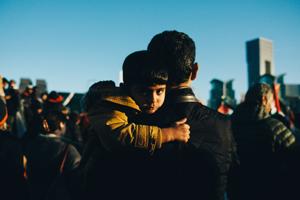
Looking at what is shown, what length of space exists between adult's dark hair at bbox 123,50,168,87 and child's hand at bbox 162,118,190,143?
0.83ft

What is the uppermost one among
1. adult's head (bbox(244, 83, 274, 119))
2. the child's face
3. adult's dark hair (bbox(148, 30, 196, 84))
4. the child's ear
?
adult's dark hair (bbox(148, 30, 196, 84))

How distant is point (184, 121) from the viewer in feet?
6.75

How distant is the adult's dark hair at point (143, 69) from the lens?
6.58 feet

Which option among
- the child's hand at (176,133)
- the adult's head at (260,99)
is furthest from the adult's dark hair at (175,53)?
the adult's head at (260,99)

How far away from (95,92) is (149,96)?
0.30 metres

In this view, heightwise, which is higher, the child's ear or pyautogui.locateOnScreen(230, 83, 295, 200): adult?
the child's ear

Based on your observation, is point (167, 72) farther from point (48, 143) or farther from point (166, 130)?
point (48, 143)

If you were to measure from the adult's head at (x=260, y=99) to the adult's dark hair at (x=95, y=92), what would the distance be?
2.65 m

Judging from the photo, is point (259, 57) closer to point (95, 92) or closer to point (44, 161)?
point (44, 161)

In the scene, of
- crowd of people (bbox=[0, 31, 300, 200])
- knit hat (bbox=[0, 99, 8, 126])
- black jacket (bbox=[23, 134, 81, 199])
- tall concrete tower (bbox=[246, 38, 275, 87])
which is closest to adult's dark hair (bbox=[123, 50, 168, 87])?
crowd of people (bbox=[0, 31, 300, 200])

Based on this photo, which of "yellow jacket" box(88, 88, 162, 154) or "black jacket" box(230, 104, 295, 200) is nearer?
"yellow jacket" box(88, 88, 162, 154)

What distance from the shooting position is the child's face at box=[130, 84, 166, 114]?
81.4 inches

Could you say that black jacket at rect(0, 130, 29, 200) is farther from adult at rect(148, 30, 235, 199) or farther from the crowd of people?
adult at rect(148, 30, 235, 199)

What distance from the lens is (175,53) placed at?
2217mm
